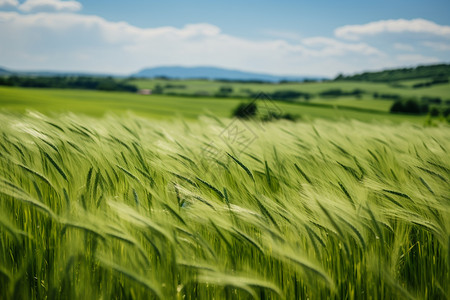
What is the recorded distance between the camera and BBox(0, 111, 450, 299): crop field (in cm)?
81

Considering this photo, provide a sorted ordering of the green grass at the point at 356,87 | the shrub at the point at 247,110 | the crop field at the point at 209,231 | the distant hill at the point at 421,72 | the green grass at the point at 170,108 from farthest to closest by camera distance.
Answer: the green grass at the point at 170,108
the green grass at the point at 356,87
the distant hill at the point at 421,72
the shrub at the point at 247,110
the crop field at the point at 209,231

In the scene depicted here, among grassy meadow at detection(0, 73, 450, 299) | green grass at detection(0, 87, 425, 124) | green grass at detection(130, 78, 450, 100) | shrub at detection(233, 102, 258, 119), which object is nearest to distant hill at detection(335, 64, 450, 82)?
green grass at detection(0, 87, 425, 124)

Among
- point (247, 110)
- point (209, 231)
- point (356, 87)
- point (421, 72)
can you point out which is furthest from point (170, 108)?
point (209, 231)

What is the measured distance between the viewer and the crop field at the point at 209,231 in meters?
0.81

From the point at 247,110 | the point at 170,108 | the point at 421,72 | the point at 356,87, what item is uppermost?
the point at 356,87

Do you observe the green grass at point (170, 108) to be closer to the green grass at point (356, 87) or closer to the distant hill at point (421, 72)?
the green grass at point (356, 87)

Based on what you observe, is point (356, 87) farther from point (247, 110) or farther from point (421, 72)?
point (247, 110)

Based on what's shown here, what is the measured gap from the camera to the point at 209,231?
953mm

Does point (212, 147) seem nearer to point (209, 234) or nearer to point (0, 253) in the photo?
point (209, 234)

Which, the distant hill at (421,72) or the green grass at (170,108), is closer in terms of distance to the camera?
the distant hill at (421,72)

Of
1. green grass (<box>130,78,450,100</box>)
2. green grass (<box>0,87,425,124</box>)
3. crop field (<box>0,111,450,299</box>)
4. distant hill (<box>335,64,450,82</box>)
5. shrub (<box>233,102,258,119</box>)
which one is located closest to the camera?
crop field (<box>0,111,450,299</box>)

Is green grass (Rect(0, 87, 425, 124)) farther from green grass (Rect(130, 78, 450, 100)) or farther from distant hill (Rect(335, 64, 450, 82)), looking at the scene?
distant hill (Rect(335, 64, 450, 82))

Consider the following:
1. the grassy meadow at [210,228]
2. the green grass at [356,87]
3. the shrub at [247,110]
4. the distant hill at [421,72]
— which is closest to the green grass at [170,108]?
the green grass at [356,87]

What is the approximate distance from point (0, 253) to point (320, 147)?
4.52ft
